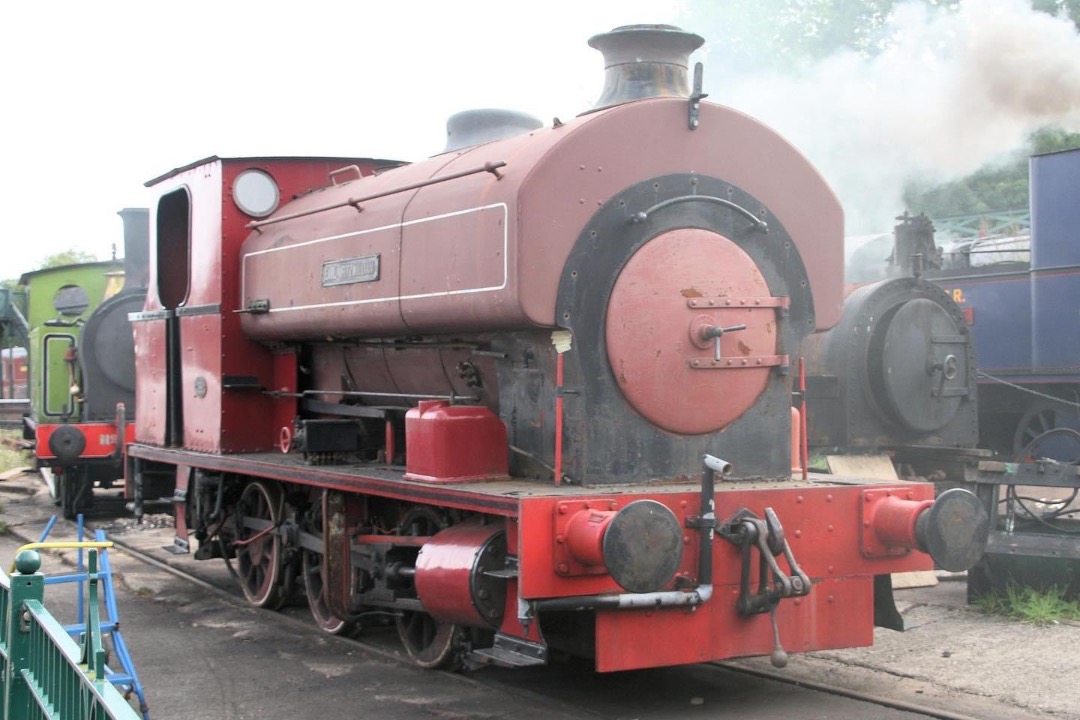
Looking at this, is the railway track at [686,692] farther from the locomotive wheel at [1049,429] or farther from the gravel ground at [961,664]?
the locomotive wheel at [1049,429]

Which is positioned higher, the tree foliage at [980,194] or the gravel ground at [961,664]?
the tree foliage at [980,194]

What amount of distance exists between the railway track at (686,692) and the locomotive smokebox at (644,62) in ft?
9.03

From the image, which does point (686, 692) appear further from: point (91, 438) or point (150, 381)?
point (91, 438)

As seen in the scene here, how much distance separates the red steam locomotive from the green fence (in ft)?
5.83

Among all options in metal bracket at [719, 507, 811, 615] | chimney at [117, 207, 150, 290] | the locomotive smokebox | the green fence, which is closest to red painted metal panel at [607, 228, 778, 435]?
metal bracket at [719, 507, 811, 615]

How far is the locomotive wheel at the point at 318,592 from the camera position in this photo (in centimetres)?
708

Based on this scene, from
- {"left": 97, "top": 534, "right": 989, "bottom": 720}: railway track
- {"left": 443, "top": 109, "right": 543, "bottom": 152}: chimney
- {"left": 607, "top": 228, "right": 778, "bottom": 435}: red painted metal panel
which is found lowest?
{"left": 97, "top": 534, "right": 989, "bottom": 720}: railway track

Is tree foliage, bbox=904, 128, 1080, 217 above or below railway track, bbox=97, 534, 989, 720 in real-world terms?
above

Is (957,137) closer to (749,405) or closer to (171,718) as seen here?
(749,405)

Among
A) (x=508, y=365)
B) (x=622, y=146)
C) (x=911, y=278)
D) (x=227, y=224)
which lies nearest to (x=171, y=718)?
(x=508, y=365)

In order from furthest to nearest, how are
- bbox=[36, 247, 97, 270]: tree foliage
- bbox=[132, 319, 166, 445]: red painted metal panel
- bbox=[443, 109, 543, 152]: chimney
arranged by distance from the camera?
bbox=[36, 247, 97, 270]: tree foliage, bbox=[132, 319, 166, 445]: red painted metal panel, bbox=[443, 109, 543, 152]: chimney

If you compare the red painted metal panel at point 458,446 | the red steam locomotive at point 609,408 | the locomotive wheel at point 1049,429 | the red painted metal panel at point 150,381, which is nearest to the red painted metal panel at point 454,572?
the red steam locomotive at point 609,408

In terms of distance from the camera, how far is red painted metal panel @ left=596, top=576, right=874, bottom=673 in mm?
4891

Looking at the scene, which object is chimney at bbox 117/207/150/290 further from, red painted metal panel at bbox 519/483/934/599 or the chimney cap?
red painted metal panel at bbox 519/483/934/599
